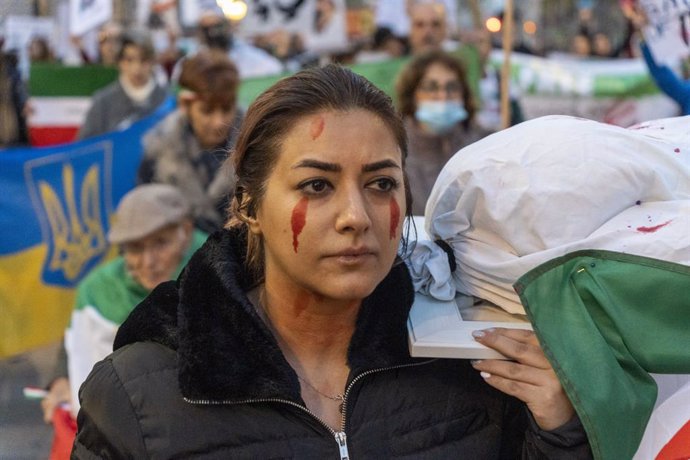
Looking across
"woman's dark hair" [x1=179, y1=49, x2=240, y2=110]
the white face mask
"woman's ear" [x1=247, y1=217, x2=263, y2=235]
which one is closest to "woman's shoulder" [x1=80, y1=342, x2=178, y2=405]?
"woman's ear" [x1=247, y1=217, x2=263, y2=235]

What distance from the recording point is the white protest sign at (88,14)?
8.93 meters

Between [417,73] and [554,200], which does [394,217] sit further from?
[417,73]

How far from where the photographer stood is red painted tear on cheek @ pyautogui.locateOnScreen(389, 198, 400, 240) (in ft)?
7.04

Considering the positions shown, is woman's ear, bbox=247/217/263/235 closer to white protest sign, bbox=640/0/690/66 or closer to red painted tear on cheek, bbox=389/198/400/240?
red painted tear on cheek, bbox=389/198/400/240

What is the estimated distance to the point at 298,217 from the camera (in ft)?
6.83

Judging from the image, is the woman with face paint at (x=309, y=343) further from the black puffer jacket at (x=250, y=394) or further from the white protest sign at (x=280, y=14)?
the white protest sign at (x=280, y=14)

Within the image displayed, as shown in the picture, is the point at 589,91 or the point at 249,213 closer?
the point at 249,213

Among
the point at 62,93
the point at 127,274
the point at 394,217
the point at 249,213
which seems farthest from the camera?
the point at 62,93

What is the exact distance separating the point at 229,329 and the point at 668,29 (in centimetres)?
446

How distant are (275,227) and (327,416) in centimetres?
41

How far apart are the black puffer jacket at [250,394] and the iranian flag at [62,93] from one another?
8.03 metres

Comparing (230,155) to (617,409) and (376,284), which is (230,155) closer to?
(376,284)

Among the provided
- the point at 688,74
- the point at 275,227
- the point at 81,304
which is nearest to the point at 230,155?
the point at 275,227

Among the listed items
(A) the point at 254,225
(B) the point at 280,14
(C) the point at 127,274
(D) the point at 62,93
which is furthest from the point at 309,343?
(B) the point at 280,14
